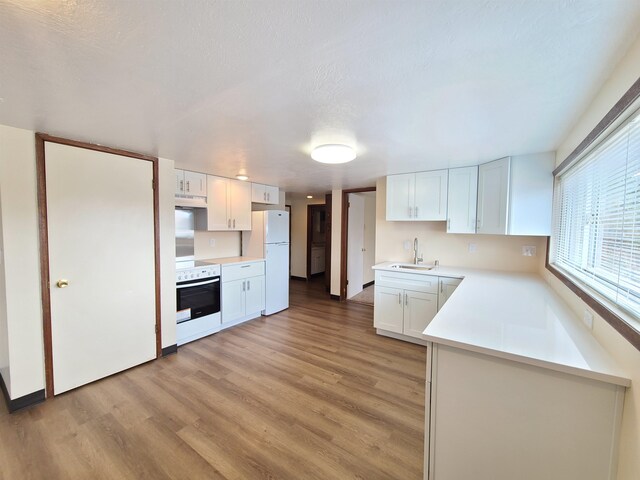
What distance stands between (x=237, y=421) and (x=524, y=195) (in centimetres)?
323

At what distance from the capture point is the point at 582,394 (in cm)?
105

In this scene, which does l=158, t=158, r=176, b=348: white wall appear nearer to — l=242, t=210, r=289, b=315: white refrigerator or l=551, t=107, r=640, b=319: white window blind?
l=242, t=210, r=289, b=315: white refrigerator

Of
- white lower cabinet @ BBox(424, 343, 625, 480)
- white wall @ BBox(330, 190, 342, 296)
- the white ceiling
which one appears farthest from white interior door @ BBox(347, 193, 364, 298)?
white lower cabinet @ BBox(424, 343, 625, 480)

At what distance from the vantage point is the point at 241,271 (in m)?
3.87

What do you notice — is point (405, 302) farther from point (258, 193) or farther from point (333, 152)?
point (258, 193)

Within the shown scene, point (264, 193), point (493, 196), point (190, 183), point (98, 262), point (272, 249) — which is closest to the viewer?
point (98, 262)

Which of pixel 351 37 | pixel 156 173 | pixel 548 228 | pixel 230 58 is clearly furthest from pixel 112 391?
pixel 548 228

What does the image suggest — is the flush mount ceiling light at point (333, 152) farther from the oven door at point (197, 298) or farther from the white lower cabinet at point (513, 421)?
the oven door at point (197, 298)

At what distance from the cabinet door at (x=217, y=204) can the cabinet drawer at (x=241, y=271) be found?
58 cm

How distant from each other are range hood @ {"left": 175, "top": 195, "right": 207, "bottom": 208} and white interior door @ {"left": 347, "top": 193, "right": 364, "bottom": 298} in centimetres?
260

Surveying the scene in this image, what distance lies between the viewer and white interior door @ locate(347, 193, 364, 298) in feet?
17.0

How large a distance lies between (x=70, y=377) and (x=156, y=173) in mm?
1992

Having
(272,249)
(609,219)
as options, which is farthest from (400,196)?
(609,219)

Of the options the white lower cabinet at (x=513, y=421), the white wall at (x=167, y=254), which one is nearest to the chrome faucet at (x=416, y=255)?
the white lower cabinet at (x=513, y=421)
